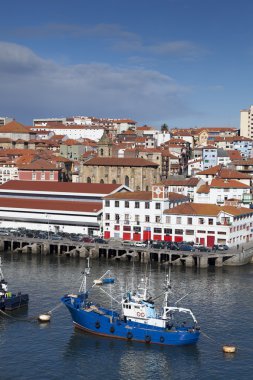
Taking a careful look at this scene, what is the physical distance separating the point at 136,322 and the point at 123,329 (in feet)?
3.64

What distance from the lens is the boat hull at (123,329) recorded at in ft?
161

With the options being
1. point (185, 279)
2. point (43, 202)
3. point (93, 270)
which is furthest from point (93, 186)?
point (185, 279)

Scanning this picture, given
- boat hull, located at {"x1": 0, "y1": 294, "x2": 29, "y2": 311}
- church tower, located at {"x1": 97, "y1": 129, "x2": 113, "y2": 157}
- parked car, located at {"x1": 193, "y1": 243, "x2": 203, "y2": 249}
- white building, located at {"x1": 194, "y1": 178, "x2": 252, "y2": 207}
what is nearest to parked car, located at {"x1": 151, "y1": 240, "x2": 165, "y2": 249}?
parked car, located at {"x1": 193, "y1": 243, "x2": 203, "y2": 249}

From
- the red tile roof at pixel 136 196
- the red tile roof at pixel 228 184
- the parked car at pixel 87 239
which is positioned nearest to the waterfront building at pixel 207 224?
the red tile roof at pixel 136 196

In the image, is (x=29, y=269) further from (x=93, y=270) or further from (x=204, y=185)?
(x=204, y=185)

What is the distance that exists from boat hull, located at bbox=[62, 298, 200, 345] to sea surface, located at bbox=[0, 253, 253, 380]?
0.58 m

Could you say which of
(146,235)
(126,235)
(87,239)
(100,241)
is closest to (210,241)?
(146,235)

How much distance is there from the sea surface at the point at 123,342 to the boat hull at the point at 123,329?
576 millimetres

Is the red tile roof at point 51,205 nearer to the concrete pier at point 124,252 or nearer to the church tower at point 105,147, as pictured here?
the concrete pier at point 124,252

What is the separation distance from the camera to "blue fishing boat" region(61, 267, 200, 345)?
49406 mm

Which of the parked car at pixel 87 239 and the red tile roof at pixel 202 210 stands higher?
the red tile roof at pixel 202 210

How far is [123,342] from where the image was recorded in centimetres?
5038

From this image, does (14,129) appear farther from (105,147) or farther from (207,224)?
(207,224)

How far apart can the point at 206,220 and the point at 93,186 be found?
2326cm
